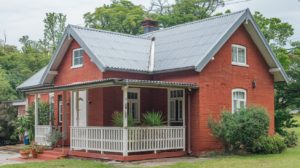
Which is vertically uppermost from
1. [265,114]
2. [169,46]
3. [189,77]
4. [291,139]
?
[169,46]

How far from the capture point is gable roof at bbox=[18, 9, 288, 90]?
20906mm

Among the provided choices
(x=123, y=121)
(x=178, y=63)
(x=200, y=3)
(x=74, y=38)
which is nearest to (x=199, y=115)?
→ (x=178, y=63)

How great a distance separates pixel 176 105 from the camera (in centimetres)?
2173

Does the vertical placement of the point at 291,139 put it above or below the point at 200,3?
below

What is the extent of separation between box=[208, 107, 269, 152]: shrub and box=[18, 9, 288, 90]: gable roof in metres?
2.55

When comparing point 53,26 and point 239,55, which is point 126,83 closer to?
point 239,55

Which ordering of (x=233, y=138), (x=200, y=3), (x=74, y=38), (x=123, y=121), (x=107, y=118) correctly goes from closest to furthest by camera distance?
(x=123, y=121)
(x=233, y=138)
(x=107, y=118)
(x=74, y=38)
(x=200, y=3)

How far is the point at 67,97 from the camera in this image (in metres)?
23.9

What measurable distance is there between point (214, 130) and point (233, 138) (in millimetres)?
942

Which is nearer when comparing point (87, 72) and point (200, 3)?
point (87, 72)

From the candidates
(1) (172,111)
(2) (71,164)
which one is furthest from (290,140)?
(2) (71,164)

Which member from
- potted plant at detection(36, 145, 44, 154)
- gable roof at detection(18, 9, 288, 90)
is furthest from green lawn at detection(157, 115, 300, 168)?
potted plant at detection(36, 145, 44, 154)

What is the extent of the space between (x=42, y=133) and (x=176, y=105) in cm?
728

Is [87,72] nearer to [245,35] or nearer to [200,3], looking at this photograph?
[245,35]
